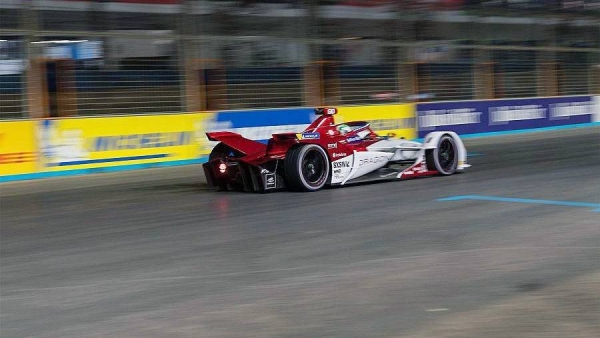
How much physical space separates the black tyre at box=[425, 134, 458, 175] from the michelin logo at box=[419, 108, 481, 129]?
9.46m

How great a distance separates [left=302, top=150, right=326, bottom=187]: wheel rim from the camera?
11.9 meters

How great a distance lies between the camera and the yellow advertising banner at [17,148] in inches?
599

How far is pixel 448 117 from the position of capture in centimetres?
2397

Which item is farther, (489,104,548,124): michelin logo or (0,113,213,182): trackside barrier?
(489,104,548,124): michelin logo

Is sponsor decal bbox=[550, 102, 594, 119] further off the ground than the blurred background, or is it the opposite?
the blurred background

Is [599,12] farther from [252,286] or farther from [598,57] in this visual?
[252,286]

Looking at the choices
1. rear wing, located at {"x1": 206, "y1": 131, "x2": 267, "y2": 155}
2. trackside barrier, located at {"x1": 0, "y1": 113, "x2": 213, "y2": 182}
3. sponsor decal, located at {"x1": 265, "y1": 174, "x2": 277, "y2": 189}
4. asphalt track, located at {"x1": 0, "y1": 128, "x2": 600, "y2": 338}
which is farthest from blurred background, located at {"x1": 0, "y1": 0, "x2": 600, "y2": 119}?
sponsor decal, located at {"x1": 265, "y1": 174, "x2": 277, "y2": 189}

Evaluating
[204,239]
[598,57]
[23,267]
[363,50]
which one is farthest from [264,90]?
[598,57]

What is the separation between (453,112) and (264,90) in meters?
6.28

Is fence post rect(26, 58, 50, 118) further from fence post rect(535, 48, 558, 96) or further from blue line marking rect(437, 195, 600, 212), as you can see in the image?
fence post rect(535, 48, 558, 96)

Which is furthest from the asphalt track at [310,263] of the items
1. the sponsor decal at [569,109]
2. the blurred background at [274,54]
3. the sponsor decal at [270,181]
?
the sponsor decal at [569,109]

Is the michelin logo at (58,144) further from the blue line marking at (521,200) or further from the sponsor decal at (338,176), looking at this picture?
the blue line marking at (521,200)

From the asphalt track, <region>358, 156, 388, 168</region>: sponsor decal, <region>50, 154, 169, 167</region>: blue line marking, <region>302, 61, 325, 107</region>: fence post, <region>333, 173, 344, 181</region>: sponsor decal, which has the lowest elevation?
the asphalt track

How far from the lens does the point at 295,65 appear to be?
2158 centimetres
